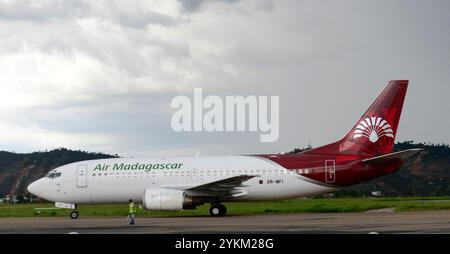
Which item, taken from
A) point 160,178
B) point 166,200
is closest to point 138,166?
point 160,178

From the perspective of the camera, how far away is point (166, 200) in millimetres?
37812

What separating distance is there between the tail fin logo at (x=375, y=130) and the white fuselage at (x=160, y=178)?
11.0 ft

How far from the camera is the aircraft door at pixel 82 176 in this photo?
4125cm

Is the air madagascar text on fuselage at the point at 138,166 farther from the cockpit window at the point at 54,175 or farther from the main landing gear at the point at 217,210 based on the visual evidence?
the main landing gear at the point at 217,210

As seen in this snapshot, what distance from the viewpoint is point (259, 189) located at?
39250 millimetres

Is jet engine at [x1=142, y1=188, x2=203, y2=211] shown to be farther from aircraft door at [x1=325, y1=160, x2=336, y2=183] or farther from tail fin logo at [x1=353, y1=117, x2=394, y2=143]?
tail fin logo at [x1=353, y1=117, x2=394, y2=143]

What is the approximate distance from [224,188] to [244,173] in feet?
4.61

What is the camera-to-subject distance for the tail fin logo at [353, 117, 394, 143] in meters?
39.5

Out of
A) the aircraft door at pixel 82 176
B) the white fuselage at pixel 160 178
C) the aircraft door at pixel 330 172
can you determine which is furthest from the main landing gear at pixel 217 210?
the aircraft door at pixel 82 176

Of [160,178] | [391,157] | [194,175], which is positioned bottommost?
[160,178]

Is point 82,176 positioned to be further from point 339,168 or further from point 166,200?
point 339,168

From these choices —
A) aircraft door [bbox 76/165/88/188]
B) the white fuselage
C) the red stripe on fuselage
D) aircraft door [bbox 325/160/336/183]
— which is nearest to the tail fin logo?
the red stripe on fuselage

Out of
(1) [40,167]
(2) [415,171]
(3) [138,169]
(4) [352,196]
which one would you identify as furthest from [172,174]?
(1) [40,167]
